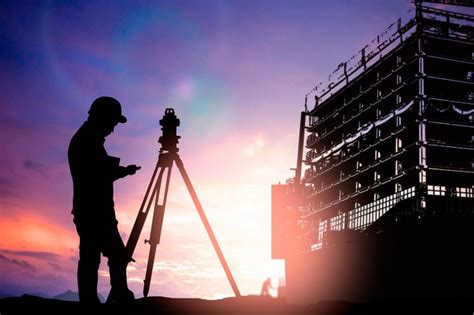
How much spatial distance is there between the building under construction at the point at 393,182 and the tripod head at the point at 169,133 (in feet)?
71.5

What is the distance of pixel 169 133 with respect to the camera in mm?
6207

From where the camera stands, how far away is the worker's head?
13.7ft

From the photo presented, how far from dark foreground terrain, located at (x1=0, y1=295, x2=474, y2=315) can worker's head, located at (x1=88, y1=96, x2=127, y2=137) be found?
5.31 feet

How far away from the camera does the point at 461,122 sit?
47.3 m

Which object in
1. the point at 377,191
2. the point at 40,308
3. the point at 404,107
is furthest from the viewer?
the point at 377,191

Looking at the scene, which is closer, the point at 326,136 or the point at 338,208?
the point at 338,208

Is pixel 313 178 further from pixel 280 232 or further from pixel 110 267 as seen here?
pixel 110 267

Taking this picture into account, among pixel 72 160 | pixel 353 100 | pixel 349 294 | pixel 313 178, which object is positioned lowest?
pixel 349 294

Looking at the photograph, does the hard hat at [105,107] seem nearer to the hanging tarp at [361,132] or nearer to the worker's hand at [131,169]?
the worker's hand at [131,169]

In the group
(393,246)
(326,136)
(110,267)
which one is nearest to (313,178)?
(326,136)

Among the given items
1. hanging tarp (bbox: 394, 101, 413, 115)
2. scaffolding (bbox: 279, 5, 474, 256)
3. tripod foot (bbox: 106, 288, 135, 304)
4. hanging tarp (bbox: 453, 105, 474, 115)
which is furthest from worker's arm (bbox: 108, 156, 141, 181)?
hanging tarp (bbox: 453, 105, 474, 115)

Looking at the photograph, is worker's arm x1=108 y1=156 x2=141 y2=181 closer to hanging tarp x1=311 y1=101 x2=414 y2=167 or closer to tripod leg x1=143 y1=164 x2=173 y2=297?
tripod leg x1=143 y1=164 x2=173 y2=297

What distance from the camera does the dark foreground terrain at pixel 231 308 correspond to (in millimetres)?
2979

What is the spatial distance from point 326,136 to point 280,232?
79.8 ft
